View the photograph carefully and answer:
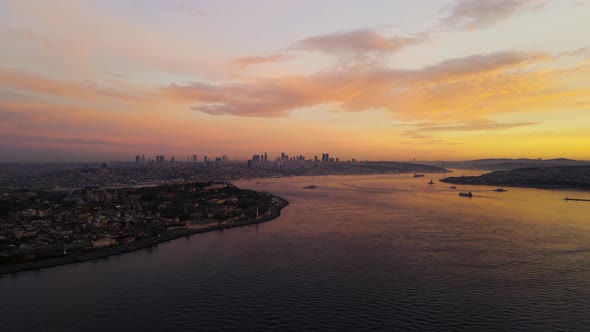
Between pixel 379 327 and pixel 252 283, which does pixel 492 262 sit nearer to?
pixel 379 327

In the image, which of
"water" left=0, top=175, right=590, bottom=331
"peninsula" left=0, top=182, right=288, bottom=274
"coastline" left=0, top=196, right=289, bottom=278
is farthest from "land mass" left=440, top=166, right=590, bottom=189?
"coastline" left=0, top=196, right=289, bottom=278

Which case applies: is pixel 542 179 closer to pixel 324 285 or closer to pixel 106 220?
pixel 324 285

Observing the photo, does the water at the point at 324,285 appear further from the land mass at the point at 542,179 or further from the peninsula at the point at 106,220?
the land mass at the point at 542,179

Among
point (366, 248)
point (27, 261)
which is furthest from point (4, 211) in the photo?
point (366, 248)

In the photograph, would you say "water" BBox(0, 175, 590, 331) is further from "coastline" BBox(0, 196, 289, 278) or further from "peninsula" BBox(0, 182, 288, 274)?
"peninsula" BBox(0, 182, 288, 274)

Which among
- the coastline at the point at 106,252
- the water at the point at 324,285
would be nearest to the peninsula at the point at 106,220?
the coastline at the point at 106,252

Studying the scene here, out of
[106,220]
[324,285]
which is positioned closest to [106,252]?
[106,220]
